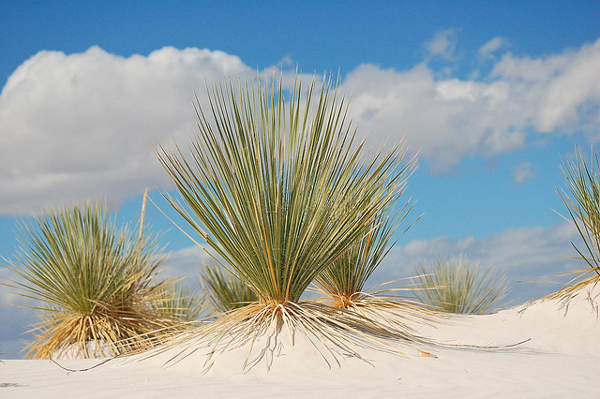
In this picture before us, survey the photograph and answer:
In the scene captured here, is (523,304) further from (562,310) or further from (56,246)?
(56,246)

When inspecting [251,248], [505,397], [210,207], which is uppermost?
[210,207]

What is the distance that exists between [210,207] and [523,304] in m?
5.58

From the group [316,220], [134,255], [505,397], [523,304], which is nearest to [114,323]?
[134,255]

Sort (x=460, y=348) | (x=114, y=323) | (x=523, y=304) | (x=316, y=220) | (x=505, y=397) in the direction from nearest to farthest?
(x=505, y=397) → (x=316, y=220) → (x=460, y=348) → (x=114, y=323) → (x=523, y=304)

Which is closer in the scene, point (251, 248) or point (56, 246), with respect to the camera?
point (251, 248)

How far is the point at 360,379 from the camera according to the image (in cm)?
393

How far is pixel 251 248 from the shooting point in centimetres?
462

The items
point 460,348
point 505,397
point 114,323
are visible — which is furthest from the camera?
point 114,323

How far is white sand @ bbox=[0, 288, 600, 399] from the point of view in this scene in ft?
11.6

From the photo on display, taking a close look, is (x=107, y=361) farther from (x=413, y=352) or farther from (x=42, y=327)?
(x=42, y=327)

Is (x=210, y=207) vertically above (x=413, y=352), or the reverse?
(x=210, y=207)

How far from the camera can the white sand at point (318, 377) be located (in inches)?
139

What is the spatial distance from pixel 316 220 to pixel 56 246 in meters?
4.26

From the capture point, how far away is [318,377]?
3.94m
